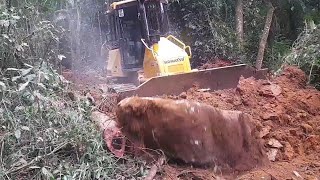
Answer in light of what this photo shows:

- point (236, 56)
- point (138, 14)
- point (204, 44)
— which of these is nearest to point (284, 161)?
point (138, 14)

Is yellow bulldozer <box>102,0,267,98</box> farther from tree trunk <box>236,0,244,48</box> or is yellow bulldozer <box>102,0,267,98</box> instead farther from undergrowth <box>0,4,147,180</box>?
tree trunk <box>236,0,244,48</box>

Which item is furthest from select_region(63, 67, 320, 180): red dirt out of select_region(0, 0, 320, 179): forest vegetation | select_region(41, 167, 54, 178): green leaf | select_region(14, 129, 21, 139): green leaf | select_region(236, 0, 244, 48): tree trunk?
select_region(236, 0, 244, 48): tree trunk

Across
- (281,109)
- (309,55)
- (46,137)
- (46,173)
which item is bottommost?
(46,173)

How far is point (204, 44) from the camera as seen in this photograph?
12.4 m

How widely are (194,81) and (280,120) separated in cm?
159

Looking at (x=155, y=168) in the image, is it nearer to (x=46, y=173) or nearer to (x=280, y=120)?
(x=46, y=173)

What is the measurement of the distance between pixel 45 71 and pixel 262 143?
99.4 inches

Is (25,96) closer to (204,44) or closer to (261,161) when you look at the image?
(261,161)

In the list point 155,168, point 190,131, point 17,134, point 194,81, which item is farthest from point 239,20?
point 17,134

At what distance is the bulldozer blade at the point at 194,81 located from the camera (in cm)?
586

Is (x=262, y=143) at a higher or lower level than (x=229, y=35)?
lower

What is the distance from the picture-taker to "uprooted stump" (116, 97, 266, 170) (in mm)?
4195

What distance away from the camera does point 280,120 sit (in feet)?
17.3

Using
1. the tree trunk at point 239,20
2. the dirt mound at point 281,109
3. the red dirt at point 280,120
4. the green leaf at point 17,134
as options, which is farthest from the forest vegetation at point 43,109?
the tree trunk at point 239,20
